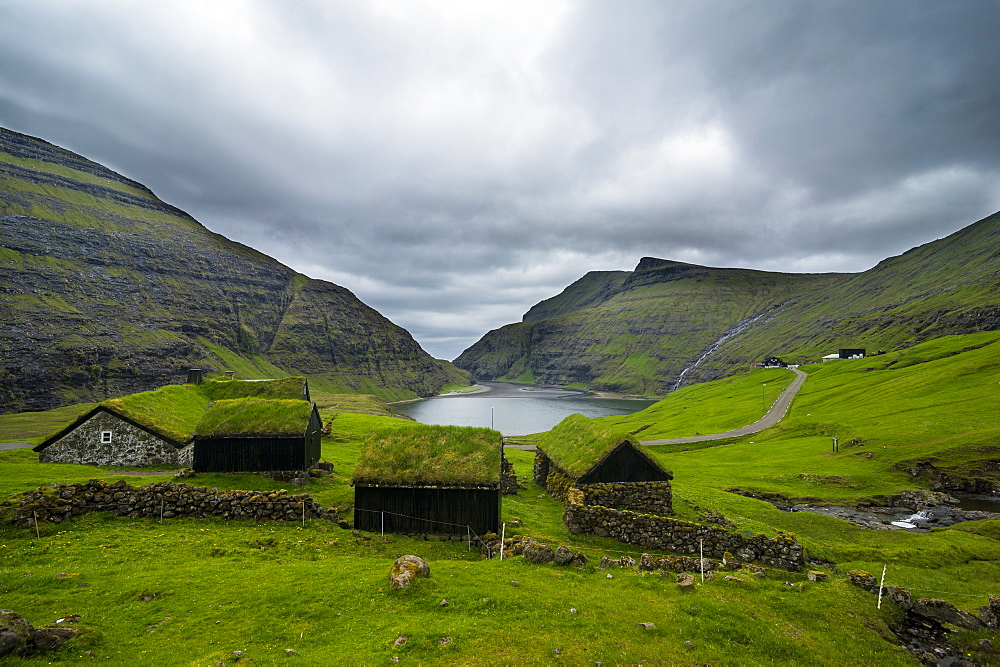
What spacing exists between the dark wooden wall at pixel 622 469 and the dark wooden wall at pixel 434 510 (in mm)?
7959

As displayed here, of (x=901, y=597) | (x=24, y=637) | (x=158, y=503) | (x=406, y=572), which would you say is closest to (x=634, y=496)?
(x=901, y=597)

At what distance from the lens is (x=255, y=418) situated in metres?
37.7

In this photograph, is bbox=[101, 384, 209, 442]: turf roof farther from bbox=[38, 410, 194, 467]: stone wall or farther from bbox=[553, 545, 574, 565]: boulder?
bbox=[553, 545, 574, 565]: boulder

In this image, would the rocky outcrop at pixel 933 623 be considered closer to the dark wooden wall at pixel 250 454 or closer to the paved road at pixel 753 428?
the dark wooden wall at pixel 250 454

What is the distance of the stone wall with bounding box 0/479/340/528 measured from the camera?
22.0 meters

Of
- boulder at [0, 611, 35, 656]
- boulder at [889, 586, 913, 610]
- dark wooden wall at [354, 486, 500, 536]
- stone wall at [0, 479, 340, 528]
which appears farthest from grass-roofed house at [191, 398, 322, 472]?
boulder at [889, 586, 913, 610]

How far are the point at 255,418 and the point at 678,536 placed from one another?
3440 cm

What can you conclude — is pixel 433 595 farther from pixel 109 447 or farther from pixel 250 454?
pixel 109 447

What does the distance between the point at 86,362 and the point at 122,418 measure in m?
174

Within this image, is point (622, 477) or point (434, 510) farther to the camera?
point (622, 477)

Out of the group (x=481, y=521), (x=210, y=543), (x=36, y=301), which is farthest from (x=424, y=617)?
(x=36, y=301)

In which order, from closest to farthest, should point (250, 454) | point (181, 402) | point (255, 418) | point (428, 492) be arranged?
point (428, 492), point (250, 454), point (255, 418), point (181, 402)

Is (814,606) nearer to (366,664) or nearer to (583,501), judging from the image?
(583,501)

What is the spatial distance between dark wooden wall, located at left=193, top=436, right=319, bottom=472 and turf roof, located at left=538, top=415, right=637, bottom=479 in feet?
71.2
